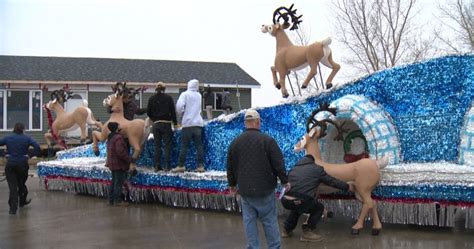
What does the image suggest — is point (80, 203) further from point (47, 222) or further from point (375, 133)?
point (375, 133)

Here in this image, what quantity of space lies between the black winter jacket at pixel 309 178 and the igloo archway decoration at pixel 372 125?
0.97 meters

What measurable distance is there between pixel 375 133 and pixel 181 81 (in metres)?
18.6

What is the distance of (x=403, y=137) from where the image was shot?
27.1 ft

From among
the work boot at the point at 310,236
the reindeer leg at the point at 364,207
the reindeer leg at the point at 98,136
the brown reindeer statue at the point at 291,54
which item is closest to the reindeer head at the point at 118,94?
the reindeer leg at the point at 98,136

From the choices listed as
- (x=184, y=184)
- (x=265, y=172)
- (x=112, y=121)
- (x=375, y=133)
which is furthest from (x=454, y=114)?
(x=112, y=121)

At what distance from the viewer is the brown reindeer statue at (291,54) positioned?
29.6 ft

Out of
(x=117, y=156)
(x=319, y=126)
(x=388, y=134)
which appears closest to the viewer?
(x=319, y=126)

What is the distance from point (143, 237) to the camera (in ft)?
25.4

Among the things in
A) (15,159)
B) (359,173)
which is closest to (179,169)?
(15,159)

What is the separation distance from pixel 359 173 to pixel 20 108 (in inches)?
726

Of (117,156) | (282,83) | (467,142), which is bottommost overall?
(117,156)

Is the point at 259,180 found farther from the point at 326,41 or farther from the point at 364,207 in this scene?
the point at 326,41

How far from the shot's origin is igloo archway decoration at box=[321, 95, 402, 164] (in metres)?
7.88

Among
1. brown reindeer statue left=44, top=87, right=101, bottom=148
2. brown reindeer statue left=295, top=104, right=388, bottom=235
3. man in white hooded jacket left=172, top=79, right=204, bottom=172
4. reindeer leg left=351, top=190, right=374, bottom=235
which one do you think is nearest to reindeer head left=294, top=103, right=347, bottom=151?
brown reindeer statue left=295, top=104, right=388, bottom=235
